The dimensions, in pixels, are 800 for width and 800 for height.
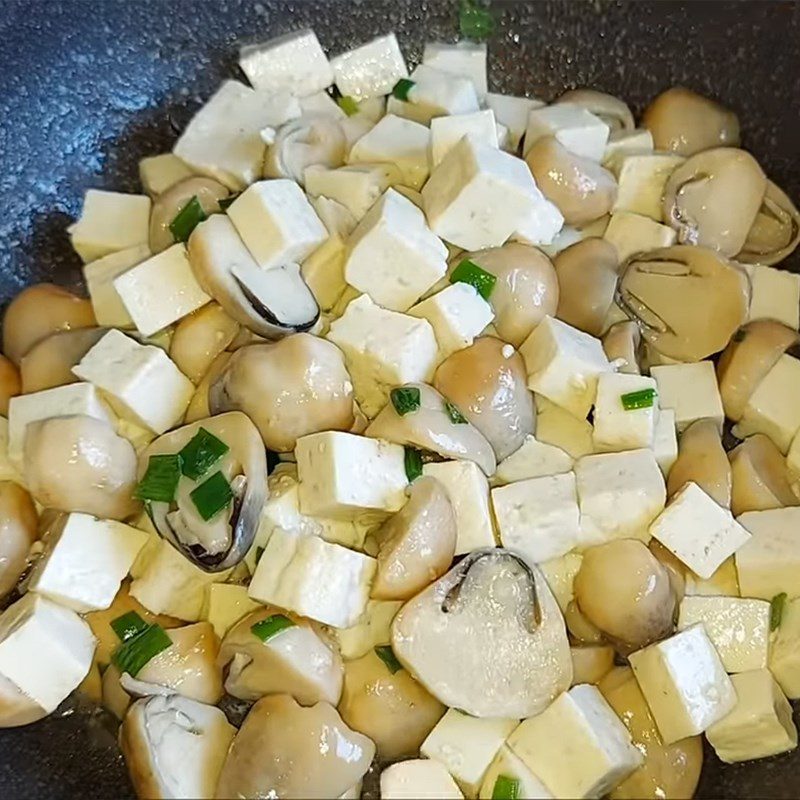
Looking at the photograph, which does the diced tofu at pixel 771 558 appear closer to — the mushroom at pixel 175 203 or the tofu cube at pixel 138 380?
the tofu cube at pixel 138 380

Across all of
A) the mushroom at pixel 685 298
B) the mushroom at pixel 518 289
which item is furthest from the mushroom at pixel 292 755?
the mushroom at pixel 685 298

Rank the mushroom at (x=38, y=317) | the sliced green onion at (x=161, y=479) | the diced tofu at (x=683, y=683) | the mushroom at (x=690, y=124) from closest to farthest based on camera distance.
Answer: the diced tofu at (x=683, y=683) < the sliced green onion at (x=161, y=479) < the mushroom at (x=38, y=317) < the mushroom at (x=690, y=124)

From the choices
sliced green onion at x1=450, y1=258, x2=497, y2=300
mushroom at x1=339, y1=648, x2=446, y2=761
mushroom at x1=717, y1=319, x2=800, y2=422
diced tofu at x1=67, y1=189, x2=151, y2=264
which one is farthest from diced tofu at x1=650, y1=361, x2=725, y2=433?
diced tofu at x1=67, y1=189, x2=151, y2=264

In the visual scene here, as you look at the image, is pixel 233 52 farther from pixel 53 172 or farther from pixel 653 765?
pixel 653 765

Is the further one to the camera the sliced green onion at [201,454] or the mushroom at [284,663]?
the sliced green onion at [201,454]

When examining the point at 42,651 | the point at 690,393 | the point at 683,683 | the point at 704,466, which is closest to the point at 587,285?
the point at 690,393

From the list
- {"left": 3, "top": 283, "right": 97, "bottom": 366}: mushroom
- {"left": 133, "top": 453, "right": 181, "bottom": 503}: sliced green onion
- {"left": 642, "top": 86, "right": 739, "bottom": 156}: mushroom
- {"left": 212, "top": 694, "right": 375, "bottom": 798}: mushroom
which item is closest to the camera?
{"left": 212, "top": 694, "right": 375, "bottom": 798}: mushroom

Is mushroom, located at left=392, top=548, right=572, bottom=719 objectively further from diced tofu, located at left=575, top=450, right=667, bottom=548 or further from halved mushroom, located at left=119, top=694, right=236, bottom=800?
halved mushroom, located at left=119, top=694, right=236, bottom=800
